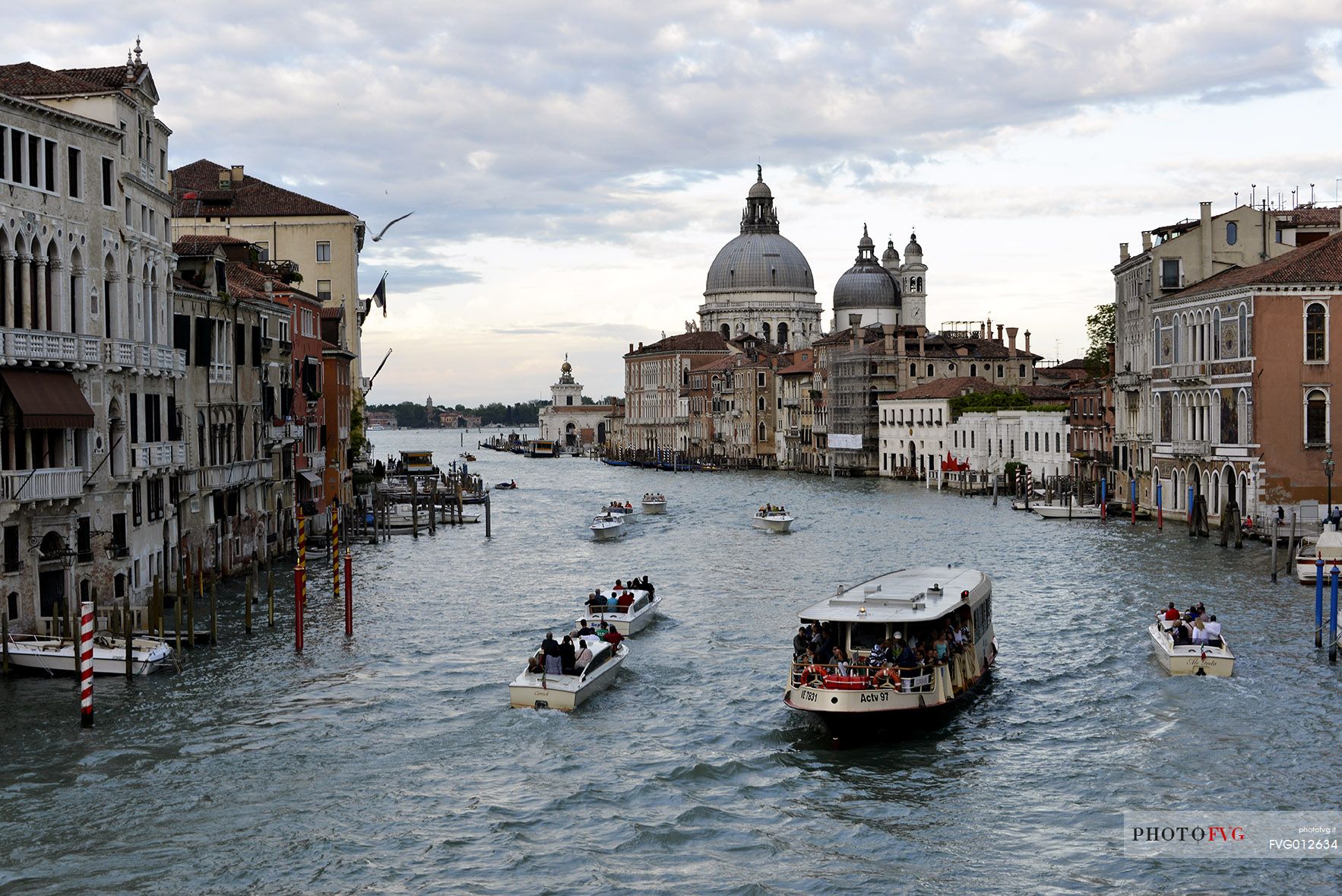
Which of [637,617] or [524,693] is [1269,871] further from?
[637,617]

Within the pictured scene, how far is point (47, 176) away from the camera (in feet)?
77.8

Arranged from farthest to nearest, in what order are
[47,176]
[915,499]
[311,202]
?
[915,499]
[311,202]
[47,176]

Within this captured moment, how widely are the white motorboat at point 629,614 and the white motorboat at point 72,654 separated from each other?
744 cm

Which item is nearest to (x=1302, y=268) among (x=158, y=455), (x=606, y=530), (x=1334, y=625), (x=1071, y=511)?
(x=1071, y=511)

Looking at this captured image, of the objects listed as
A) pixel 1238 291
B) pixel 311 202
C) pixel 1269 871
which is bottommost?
pixel 1269 871

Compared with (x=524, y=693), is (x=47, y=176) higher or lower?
higher

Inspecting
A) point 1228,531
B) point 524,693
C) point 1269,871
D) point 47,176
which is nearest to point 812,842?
point 1269,871

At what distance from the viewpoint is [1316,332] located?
136 feet

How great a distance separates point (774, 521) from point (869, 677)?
33.0 m

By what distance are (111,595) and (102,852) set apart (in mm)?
10719

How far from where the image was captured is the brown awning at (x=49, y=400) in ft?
73.5

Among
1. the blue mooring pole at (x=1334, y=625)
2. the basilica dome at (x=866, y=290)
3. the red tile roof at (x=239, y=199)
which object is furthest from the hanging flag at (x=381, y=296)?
the basilica dome at (x=866, y=290)

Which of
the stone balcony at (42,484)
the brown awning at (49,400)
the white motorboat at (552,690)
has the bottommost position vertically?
the white motorboat at (552,690)

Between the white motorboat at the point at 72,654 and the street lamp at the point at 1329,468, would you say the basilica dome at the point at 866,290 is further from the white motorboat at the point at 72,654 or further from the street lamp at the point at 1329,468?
the white motorboat at the point at 72,654
